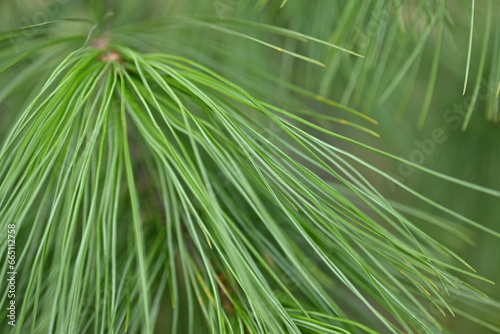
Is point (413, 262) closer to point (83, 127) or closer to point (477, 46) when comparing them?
point (83, 127)

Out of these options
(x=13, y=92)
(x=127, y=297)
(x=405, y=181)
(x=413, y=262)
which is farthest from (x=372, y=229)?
(x=405, y=181)

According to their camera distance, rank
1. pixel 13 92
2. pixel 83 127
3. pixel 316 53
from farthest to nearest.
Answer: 1. pixel 316 53
2. pixel 13 92
3. pixel 83 127

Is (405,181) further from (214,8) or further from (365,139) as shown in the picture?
(214,8)

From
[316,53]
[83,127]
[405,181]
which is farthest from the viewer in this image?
[405,181]

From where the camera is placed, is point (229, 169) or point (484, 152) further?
point (484, 152)

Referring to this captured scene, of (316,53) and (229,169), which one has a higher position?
(316,53)

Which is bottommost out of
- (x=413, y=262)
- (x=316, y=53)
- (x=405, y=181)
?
(x=413, y=262)
